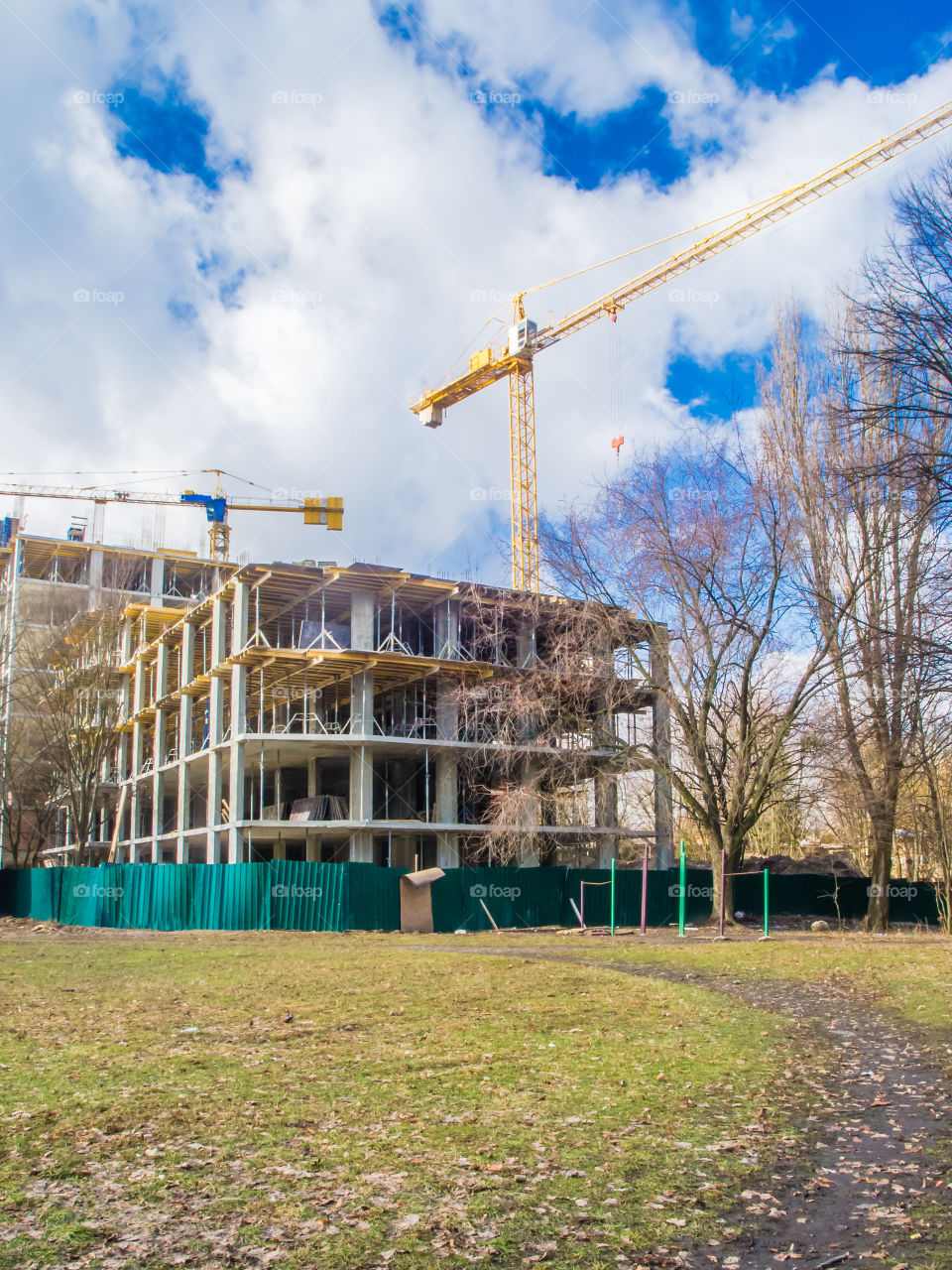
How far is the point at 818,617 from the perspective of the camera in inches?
1116

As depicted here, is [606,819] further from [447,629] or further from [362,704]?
[362,704]

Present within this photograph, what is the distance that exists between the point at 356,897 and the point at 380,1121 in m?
21.8

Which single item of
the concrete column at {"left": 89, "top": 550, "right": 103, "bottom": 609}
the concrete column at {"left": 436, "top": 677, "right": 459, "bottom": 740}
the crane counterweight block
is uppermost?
the crane counterweight block

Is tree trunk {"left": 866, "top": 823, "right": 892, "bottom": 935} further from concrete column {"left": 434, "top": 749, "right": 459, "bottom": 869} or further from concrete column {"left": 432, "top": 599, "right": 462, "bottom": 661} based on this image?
concrete column {"left": 432, "top": 599, "right": 462, "bottom": 661}

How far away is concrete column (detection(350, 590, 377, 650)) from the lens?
3925 centimetres

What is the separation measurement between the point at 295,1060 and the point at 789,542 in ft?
77.0

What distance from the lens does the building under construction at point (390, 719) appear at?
3134 centimetres

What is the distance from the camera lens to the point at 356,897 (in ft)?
92.1

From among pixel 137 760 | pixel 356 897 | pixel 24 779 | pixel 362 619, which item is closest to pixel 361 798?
pixel 362 619

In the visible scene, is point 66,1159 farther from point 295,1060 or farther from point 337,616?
point 337,616

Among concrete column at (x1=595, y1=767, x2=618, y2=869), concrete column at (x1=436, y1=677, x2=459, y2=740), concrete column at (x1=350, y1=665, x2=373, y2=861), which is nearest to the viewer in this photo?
concrete column at (x1=350, y1=665, x2=373, y2=861)

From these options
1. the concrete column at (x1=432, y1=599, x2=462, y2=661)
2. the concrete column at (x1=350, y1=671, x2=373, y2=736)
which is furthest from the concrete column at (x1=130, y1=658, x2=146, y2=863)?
the concrete column at (x1=432, y1=599, x2=462, y2=661)

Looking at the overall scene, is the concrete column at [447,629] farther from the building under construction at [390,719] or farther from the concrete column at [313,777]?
the concrete column at [313,777]

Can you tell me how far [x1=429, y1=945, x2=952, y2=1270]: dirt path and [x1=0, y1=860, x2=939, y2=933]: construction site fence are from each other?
63.0 feet
